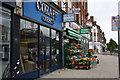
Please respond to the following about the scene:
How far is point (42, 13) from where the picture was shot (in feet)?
29.1

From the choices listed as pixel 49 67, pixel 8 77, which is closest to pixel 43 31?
pixel 49 67

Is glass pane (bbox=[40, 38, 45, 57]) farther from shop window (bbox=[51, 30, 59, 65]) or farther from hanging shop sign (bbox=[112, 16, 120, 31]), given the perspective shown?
hanging shop sign (bbox=[112, 16, 120, 31])

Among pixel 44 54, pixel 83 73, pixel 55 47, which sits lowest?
pixel 83 73

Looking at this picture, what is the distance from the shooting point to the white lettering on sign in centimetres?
849

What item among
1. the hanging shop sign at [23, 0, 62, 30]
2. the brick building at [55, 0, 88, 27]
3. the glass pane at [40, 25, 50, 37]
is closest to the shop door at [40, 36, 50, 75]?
the glass pane at [40, 25, 50, 37]

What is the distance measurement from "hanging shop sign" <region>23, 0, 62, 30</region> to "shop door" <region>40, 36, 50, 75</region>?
1.05m

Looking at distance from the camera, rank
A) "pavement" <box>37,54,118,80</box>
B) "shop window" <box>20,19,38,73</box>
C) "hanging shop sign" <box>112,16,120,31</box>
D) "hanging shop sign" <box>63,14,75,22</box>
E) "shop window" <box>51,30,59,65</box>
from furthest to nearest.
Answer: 1. "hanging shop sign" <box>63,14,75,22</box>
2. "shop window" <box>51,30,59,65</box>
3. "pavement" <box>37,54,118,80</box>
4. "hanging shop sign" <box>112,16,120,31</box>
5. "shop window" <box>20,19,38,73</box>

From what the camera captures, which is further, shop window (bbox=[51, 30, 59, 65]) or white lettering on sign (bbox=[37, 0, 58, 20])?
shop window (bbox=[51, 30, 59, 65])

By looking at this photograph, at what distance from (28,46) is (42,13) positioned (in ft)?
6.97

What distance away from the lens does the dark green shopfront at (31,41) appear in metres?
6.24

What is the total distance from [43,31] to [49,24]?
0.64 meters

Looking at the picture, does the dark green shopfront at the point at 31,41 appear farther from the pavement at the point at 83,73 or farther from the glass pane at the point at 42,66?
the pavement at the point at 83,73

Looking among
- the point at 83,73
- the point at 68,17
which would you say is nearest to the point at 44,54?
the point at 83,73

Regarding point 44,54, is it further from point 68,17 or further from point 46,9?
point 68,17
